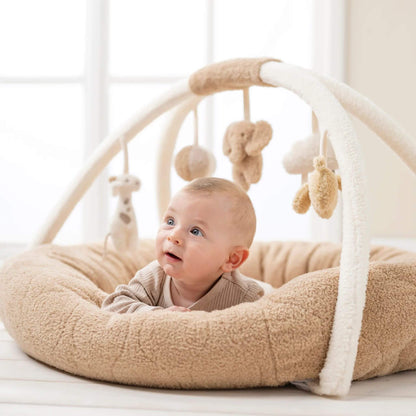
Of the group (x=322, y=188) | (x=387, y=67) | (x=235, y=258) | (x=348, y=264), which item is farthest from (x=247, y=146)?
(x=387, y=67)

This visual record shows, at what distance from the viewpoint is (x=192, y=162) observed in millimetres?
1610

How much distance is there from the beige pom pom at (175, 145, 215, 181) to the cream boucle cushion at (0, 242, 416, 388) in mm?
495

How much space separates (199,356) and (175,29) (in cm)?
198

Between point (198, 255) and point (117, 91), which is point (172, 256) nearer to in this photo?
point (198, 255)

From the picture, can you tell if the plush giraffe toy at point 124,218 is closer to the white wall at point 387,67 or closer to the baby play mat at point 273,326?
the baby play mat at point 273,326

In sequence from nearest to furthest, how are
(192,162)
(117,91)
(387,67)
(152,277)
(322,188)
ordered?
(322,188)
(152,277)
(192,162)
(387,67)
(117,91)

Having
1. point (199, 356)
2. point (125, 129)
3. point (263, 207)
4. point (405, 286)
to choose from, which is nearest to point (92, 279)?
point (125, 129)

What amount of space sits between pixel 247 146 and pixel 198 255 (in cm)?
38

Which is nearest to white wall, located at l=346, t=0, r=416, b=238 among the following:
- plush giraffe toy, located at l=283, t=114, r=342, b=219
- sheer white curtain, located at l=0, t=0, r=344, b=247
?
sheer white curtain, located at l=0, t=0, r=344, b=247

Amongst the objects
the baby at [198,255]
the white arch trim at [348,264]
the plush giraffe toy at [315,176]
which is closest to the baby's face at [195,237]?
the baby at [198,255]

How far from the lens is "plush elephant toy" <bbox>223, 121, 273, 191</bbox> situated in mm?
1485

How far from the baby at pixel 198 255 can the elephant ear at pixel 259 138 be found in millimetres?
219

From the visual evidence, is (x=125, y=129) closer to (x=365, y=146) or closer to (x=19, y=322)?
(x=19, y=322)

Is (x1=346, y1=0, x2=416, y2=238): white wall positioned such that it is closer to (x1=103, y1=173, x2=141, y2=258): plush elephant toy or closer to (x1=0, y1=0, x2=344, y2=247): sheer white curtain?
(x1=0, y1=0, x2=344, y2=247): sheer white curtain
